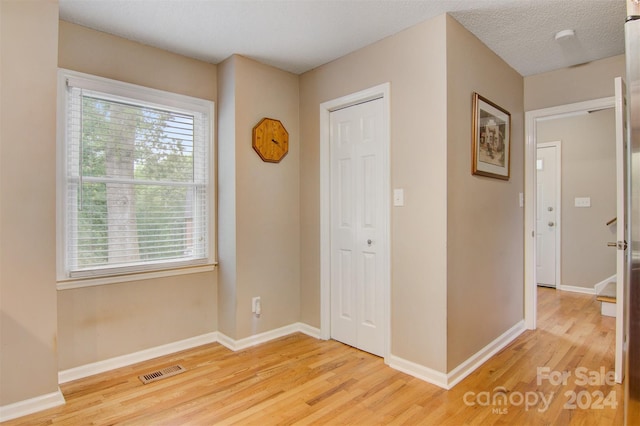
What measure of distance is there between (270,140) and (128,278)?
1.56m

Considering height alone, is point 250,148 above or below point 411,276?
above

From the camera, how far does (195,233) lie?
302cm

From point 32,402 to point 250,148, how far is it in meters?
2.14

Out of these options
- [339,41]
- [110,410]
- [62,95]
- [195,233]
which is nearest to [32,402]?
[110,410]

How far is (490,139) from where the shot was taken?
111 inches

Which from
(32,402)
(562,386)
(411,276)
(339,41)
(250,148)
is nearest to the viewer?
(32,402)

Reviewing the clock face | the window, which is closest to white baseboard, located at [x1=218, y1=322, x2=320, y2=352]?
the window

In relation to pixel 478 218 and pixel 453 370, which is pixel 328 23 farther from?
→ pixel 453 370

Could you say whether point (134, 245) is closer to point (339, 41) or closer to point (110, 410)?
point (110, 410)

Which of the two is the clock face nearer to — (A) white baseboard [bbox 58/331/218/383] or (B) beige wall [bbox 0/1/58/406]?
(B) beige wall [bbox 0/1/58/406]

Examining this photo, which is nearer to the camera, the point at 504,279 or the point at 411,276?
the point at 411,276

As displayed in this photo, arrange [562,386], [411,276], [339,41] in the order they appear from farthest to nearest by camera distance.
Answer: [339,41]
[411,276]
[562,386]

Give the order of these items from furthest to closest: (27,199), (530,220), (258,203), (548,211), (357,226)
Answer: (548,211) → (530,220) → (258,203) → (357,226) → (27,199)

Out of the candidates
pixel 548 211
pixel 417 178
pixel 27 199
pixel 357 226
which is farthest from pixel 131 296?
pixel 548 211
